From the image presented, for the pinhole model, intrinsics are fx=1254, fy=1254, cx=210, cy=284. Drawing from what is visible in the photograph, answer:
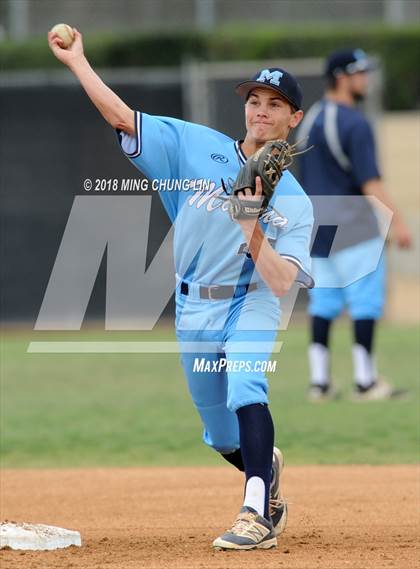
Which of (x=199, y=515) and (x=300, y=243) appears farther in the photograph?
(x=199, y=515)

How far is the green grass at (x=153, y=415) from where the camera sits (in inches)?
343

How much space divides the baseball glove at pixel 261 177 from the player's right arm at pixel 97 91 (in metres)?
0.60

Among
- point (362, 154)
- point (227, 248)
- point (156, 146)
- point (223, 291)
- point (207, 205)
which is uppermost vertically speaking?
point (362, 154)

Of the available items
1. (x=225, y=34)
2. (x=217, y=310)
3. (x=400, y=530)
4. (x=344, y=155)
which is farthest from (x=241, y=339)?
(x=225, y=34)

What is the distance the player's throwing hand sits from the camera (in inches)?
210

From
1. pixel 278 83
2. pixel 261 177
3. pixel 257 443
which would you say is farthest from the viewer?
pixel 278 83

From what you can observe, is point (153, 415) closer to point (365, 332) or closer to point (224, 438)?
point (365, 332)

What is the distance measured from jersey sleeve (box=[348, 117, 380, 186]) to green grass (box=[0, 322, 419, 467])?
1.91 metres

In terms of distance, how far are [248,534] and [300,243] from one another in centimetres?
124

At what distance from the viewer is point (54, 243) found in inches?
623

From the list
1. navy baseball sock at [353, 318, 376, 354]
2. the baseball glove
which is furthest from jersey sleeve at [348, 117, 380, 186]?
the baseball glove

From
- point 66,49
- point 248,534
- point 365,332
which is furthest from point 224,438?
point 365,332

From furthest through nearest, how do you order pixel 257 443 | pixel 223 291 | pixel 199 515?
1. pixel 199 515
2. pixel 223 291
3. pixel 257 443

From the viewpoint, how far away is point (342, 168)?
10359mm
